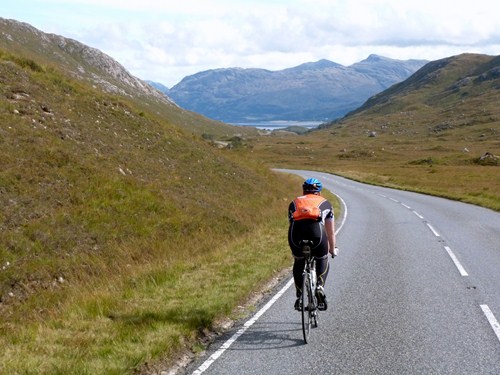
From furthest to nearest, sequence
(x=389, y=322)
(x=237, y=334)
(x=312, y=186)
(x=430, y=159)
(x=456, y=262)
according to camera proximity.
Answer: (x=430, y=159)
(x=456, y=262)
(x=389, y=322)
(x=312, y=186)
(x=237, y=334)

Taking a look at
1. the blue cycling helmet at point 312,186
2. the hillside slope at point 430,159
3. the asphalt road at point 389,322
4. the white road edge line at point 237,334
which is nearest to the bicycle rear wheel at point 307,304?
the asphalt road at point 389,322

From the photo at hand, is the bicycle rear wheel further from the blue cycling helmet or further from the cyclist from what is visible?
the blue cycling helmet

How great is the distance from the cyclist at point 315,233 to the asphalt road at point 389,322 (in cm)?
88

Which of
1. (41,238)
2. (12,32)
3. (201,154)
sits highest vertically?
(12,32)

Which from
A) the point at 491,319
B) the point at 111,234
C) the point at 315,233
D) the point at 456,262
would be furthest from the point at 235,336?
the point at 456,262

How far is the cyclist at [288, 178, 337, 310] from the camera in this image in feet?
25.7

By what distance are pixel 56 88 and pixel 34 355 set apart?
693 inches

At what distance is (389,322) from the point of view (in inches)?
340

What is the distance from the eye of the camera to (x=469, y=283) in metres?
11.4

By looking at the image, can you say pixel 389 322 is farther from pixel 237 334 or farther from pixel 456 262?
pixel 456 262

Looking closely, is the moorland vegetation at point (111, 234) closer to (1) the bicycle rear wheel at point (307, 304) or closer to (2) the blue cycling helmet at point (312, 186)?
(1) the bicycle rear wheel at point (307, 304)

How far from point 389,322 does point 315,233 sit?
2.19m

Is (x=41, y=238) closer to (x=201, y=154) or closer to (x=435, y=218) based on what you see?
(x=201, y=154)

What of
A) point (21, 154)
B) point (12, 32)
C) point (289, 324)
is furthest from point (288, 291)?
point (12, 32)
